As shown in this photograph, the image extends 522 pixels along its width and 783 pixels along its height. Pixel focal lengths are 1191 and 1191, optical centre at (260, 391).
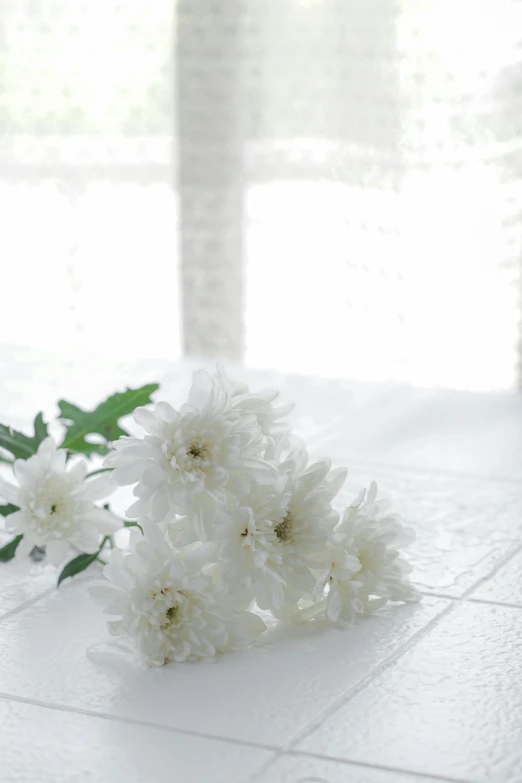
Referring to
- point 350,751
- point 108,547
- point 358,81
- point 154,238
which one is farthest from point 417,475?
point 154,238

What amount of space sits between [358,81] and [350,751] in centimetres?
199

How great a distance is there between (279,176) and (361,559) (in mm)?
1873

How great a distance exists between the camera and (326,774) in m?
0.65

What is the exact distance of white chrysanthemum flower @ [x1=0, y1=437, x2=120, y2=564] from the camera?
0.89 metres

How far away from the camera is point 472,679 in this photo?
30.5 inches

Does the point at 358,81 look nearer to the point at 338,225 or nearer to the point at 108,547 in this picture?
the point at 338,225

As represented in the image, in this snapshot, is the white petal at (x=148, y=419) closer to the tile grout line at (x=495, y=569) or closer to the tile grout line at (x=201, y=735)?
the tile grout line at (x=201, y=735)

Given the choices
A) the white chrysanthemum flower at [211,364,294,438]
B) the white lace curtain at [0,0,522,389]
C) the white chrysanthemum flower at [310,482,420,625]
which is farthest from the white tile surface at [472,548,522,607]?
the white lace curtain at [0,0,522,389]

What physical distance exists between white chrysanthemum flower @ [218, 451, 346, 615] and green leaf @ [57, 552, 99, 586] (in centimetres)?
18

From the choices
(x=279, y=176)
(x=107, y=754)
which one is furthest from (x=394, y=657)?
(x=279, y=176)

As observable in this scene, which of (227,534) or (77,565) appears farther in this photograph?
(77,565)

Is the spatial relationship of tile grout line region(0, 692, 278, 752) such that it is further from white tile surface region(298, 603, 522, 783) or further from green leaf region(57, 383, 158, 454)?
green leaf region(57, 383, 158, 454)

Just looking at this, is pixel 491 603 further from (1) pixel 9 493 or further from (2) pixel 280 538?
(1) pixel 9 493

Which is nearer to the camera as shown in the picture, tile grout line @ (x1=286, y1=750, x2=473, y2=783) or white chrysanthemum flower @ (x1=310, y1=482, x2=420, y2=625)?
tile grout line @ (x1=286, y1=750, x2=473, y2=783)
